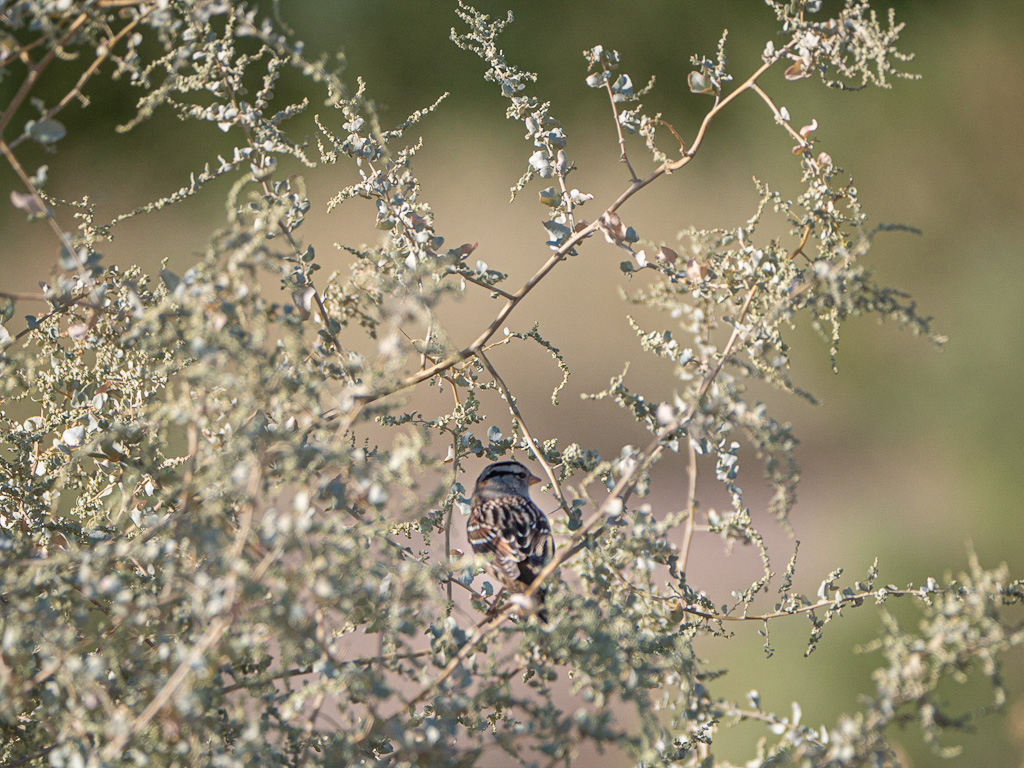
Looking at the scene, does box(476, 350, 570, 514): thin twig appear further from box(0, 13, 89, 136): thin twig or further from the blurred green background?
the blurred green background

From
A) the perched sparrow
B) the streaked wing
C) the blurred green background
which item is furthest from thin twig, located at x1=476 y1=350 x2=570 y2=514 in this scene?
the blurred green background

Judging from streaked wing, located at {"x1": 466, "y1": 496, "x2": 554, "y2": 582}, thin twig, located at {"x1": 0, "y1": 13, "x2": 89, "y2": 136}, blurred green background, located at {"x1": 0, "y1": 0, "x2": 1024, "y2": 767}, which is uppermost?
blurred green background, located at {"x1": 0, "y1": 0, "x2": 1024, "y2": 767}

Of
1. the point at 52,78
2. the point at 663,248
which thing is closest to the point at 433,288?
the point at 663,248

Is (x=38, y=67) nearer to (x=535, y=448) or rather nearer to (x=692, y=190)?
(x=535, y=448)

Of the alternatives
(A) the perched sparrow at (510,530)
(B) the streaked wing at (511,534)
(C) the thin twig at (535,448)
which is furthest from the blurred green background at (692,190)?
(C) the thin twig at (535,448)

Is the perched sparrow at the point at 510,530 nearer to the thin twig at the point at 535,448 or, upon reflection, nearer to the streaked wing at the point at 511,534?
the streaked wing at the point at 511,534

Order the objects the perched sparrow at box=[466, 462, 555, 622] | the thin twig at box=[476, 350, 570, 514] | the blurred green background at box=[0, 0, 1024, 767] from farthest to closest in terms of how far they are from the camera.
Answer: the blurred green background at box=[0, 0, 1024, 767] → the perched sparrow at box=[466, 462, 555, 622] → the thin twig at box=[476, 350, 570, 514]

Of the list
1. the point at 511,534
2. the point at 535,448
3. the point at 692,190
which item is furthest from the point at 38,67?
the point at 692,190

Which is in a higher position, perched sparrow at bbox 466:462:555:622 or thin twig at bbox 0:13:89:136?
perched sparrow at bbox 466:462:555:622
